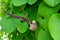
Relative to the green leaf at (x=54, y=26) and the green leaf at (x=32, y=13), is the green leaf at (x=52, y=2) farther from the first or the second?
the green leaf at (x=32, y=13)

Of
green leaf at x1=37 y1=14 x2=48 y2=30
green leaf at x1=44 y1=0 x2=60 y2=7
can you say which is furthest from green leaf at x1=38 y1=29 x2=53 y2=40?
green leaf at x1=44 y1=0 x2=60 y2=7

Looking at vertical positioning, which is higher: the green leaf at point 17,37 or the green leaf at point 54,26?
the green leaf at point 54,26

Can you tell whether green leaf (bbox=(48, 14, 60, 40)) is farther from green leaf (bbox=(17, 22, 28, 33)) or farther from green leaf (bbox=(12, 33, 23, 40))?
green leaf (bbox=(12, 33, 23, 40))

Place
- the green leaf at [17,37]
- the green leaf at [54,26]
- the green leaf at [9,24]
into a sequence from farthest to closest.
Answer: the green leaf at [17,37]
the green leaf at [9,24]
the green leaf at [54,26]

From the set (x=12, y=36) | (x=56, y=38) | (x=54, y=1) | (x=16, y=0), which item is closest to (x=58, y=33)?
(x=56, y=38)

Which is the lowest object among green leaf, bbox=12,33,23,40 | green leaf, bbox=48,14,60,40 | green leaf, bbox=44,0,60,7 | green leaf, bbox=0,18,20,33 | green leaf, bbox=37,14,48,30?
green leaf, bbox=12,33,23,40

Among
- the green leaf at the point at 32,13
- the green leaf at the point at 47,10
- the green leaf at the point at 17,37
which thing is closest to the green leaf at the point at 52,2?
the green leaf at the point at 47,10

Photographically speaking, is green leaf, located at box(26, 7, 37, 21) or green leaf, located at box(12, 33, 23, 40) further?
green leaf, located at box(12, 33, 23, 40)
